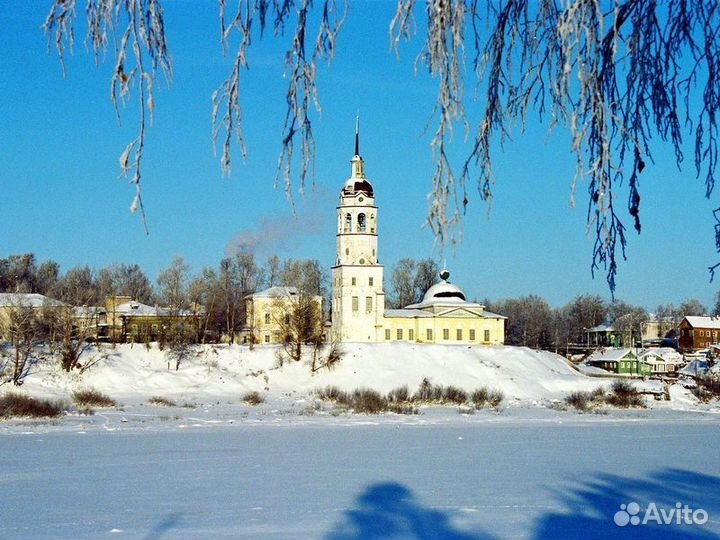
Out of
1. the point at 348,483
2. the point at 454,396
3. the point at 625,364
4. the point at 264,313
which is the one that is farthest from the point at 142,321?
the point at 348,483

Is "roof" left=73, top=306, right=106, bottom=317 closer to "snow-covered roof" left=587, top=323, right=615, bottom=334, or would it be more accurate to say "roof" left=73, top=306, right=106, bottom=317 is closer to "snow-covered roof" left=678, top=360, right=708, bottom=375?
"snow-covered roof" left=678, top=360, right=708, bottom=375

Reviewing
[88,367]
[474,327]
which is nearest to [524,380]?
[474,327]

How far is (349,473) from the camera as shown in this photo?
47.6ft

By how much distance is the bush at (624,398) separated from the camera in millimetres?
35844

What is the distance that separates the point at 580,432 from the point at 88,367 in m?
24.5

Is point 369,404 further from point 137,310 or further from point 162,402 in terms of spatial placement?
point 137,310

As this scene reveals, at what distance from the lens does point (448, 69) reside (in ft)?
8.30

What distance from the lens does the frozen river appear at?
990cm

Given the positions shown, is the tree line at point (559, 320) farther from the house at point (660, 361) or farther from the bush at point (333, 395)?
the bush at point (333, 395)

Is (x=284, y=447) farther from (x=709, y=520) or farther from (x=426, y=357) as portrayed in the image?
(x=426, y=357)

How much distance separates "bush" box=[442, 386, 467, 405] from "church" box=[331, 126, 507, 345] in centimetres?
1910

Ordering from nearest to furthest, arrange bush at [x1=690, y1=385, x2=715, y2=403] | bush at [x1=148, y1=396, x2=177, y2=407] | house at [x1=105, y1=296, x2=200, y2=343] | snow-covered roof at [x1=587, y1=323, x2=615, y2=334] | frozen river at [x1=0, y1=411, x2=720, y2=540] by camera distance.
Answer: frozen river at [x1=0, y1=411, x2=720, y2=540] → bush at [x1=148, y1=396, x2=177, y2=407] → bush at [x1=690, y1=385, x2=715, y2=403] → house at [x1=105, y1=296, x2=200, y2=343] → snow-covered roof at [x1=587, y1=323, x2=615, y2=334]

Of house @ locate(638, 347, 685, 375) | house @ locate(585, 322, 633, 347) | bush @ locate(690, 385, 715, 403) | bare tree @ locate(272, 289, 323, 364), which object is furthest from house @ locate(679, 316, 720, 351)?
bare tree @ locate(272, 289, 323, 364)

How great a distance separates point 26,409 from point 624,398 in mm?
22941
